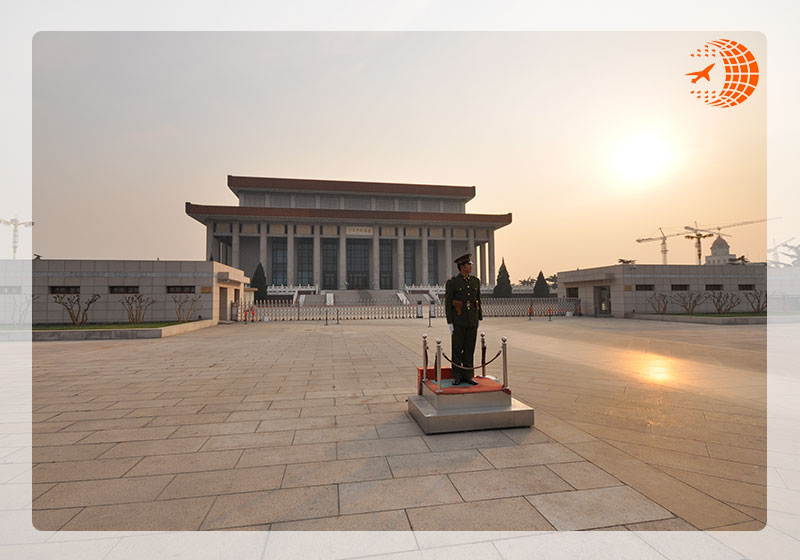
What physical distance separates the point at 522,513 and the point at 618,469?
4.46ft

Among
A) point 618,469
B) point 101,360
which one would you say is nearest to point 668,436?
point 618,469

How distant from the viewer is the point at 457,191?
63.9 meters

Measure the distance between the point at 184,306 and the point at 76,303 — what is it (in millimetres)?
5049

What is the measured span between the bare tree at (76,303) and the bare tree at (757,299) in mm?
42915

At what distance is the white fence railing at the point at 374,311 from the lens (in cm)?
2676

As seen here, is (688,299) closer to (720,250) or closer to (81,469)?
(81,469)

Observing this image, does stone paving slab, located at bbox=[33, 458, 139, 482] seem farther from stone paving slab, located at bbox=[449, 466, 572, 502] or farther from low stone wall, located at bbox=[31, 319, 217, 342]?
low stone wall, located at bbox=[31, 319, 217, 342]

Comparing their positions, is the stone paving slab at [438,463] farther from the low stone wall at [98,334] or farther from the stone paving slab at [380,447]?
the low stone wall at [98,334]

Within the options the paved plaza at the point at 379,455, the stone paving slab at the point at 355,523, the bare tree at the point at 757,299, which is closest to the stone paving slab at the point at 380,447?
the paved plaza at the point at 379,455

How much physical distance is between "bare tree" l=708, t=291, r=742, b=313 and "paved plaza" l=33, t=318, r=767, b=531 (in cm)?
2457

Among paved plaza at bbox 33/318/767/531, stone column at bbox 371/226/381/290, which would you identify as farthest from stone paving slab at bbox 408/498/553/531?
stone column at bbox 371/226/381/290

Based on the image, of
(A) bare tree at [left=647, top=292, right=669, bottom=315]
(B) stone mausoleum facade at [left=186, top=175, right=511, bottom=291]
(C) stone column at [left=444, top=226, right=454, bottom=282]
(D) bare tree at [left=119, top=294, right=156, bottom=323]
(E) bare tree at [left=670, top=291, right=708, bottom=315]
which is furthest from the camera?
(C) stone column at [left=444, top=226, right=454, bottom=282]

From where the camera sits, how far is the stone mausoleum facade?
53.8 m
